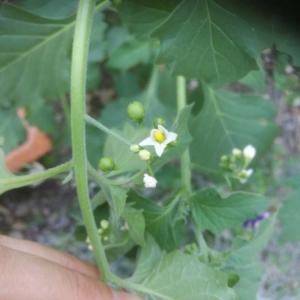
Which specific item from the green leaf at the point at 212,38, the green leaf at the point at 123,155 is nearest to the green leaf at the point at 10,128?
the green leaf at the point at 123,155

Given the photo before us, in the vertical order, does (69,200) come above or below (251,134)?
below

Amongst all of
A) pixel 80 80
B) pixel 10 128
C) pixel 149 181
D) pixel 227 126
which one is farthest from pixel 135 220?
pixel 10 128

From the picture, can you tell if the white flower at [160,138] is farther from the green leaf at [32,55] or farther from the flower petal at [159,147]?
the green leaf at [32,55]

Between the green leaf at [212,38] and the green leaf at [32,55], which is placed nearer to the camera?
the green leaf at [212,38]

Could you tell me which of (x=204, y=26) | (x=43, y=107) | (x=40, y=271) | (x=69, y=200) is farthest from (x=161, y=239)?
(x=69, y=200)

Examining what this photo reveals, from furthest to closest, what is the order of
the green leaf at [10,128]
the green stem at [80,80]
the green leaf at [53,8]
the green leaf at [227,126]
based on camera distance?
1. the green leaf at [10,128]
2. the green leaf at [227,126]
3. the green leaf at [53,8]
4. the green stem at [80,80]

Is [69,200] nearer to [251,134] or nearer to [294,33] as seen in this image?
[251,134]

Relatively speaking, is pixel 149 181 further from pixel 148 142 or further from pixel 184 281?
pixel 184 281

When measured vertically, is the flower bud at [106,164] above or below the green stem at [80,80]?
below
